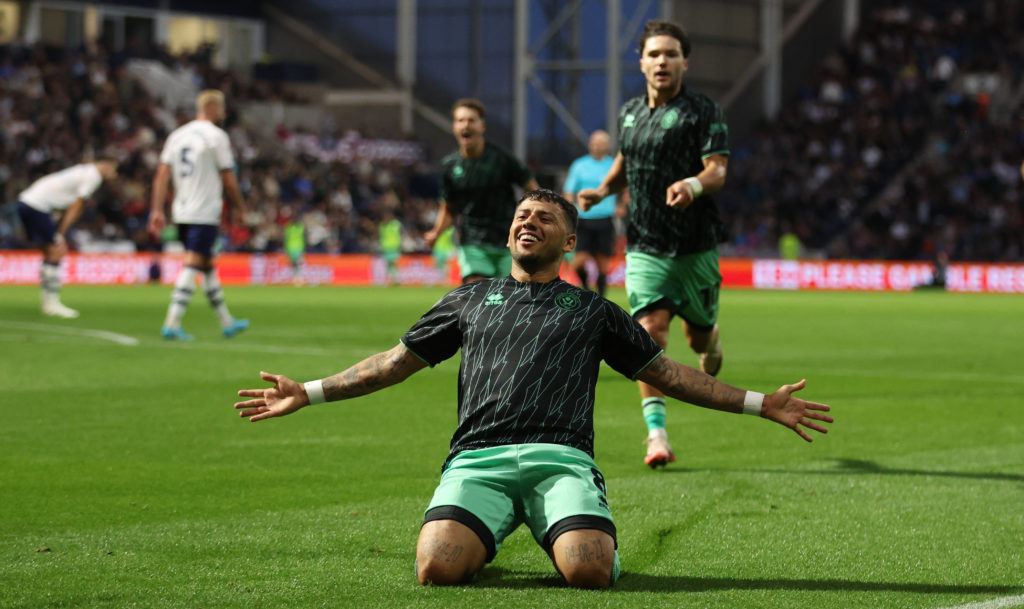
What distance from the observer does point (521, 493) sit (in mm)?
5074

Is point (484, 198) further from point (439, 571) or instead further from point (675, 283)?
point (439, 571)

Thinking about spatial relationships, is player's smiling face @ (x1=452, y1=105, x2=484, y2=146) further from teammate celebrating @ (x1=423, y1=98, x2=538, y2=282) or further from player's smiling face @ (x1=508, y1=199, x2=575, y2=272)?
player's smiling face @ (x1=508, y1=199, x2=575, y2=272)

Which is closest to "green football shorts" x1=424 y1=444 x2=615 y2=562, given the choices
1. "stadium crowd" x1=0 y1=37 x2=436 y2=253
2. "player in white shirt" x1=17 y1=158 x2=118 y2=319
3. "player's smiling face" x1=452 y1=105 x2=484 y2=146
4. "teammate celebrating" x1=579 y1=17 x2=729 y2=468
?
"teammate celebrating" x1=579 y1=17 x2=729 y2=468

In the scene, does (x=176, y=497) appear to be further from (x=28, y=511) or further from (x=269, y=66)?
(x=269, y=66)

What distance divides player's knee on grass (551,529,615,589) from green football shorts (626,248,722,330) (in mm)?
3452

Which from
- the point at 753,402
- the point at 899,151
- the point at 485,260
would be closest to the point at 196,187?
the point at 485,260

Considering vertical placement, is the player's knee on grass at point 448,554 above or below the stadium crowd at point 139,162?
below

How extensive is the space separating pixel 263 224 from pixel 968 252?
1991 cm

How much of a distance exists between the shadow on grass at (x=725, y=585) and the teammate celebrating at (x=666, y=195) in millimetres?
2869

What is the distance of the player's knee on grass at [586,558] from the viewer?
187 inches

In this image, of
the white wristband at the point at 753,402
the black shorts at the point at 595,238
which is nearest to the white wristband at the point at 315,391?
the white wristband at the point at 753,402

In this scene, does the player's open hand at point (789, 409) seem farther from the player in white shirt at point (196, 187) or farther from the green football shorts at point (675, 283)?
the player in white shirt at point (196, 187)

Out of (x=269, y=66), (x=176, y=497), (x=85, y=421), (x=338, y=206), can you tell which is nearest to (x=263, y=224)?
(x=338, y=206)

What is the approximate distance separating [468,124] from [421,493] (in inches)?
239
